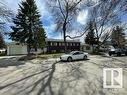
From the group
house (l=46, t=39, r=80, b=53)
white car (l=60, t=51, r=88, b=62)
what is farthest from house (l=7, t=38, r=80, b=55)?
white car (l=60, t=51, r=88, b=62)

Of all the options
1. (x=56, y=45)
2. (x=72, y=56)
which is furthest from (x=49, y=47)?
(x=72, y=56)

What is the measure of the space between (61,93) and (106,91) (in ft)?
7.03

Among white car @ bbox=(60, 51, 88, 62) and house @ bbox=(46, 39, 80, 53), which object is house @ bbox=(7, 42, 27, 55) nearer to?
house @ bbox=(46, 39, 80, 53)

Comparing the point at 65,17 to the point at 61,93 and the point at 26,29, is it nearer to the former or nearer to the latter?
the point at 26,29

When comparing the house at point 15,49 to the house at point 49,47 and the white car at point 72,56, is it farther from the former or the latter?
the white car at point 72,56

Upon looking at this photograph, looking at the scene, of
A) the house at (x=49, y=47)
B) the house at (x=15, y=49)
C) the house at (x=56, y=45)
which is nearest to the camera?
the house at (x=15, y=49)

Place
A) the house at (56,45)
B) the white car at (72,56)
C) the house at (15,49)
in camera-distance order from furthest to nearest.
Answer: the house at (56,45)
the house at (15,49)
the white car at (72,56)

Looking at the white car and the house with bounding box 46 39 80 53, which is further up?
the house with bounding box 46 39 80 53

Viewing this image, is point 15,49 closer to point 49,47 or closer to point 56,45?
point 49,47

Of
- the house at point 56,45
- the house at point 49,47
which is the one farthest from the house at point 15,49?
the house at point 56,45

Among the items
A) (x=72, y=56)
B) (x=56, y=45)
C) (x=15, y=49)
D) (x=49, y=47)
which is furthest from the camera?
(x=56, y=45)

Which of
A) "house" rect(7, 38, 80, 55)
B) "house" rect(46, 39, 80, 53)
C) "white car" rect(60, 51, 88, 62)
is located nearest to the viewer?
"white car" rect(60, 51, 88, 62)

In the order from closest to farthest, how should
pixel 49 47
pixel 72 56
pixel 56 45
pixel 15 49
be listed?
pixel 72 56 < pixel 15 49 < pixel 49 47 < pixel 56 45

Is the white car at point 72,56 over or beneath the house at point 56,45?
beneath
